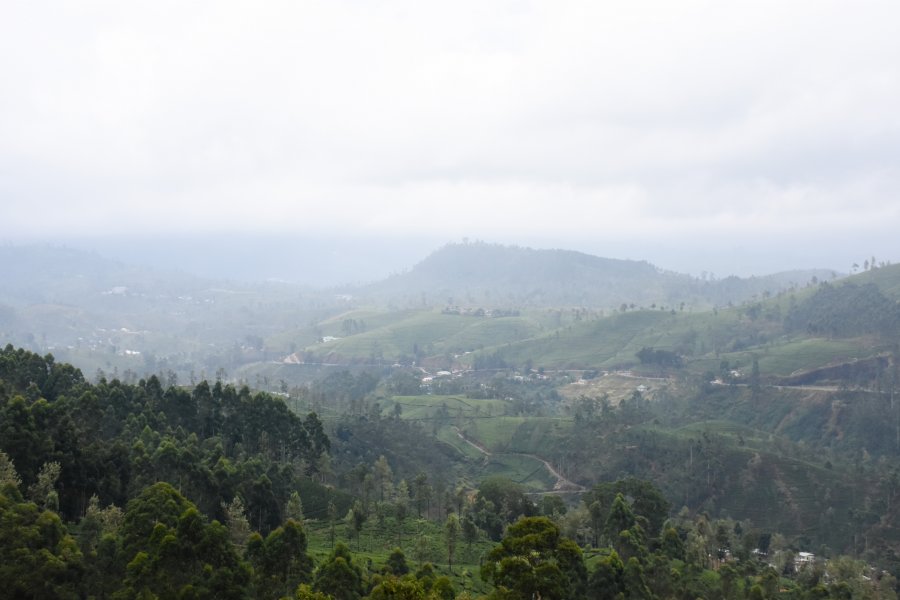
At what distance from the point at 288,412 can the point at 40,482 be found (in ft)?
117

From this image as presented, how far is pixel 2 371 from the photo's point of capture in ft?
222

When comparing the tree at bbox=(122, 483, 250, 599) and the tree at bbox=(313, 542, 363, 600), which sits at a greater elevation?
the tree at bbox=(122, 483, 250, 599)

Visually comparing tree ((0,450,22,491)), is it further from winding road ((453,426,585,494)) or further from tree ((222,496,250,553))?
winding road ((453,426,585,494))

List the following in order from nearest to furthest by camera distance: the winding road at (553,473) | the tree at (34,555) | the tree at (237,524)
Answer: the tree at (34,555) → the tree at (237,524) → the winding road at (553,473)

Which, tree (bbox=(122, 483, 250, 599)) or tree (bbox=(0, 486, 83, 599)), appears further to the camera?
tree (bbox=(122, 483, 250, 599))

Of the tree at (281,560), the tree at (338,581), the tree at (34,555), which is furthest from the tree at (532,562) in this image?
the tree at (34,555)

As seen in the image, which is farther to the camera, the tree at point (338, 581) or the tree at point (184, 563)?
the tree at point (338, 581)

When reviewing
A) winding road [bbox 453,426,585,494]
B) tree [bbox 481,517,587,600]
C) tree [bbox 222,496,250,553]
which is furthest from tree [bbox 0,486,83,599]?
winding road [bbox 453,426,585,494]

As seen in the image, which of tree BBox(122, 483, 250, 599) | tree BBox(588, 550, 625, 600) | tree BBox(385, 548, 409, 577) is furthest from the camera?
tree BBox(385, 548, 409, 577)

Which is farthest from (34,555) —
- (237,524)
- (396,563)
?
(396,563)

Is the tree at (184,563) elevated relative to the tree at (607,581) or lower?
elevated

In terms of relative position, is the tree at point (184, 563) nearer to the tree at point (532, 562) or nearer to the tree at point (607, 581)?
the tree at point (532, 562)

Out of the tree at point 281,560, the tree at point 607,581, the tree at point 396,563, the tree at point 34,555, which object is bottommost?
the tree at point 396,563

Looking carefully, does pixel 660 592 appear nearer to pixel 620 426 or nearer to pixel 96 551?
pixel 96 551
